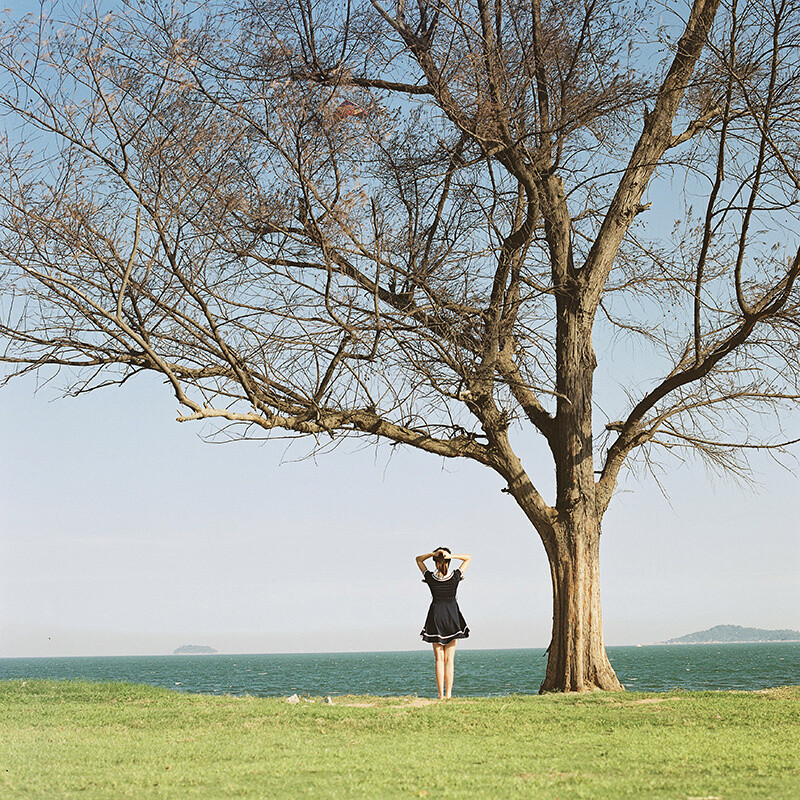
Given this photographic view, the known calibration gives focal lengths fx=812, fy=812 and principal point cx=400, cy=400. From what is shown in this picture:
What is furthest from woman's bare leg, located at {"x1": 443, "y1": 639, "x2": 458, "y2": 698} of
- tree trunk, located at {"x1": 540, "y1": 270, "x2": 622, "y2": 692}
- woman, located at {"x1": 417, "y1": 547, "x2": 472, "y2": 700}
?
tree trunk, located at {"x1": 540, "y1": 270, "x2": 622, "y2": 692}

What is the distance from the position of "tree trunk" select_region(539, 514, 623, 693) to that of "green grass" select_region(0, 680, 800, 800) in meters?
0.96

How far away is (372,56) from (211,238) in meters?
3.01

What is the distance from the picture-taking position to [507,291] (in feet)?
37.8

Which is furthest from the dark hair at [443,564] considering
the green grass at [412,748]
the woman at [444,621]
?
the green grass at [412,748]

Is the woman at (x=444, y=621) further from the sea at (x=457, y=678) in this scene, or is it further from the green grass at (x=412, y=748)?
the sea at (x=457, y=678)

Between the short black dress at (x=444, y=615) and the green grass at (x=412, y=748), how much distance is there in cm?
80

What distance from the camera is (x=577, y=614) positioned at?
34.5ft

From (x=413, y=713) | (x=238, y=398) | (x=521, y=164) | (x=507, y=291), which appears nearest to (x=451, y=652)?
(x=413, y=713)

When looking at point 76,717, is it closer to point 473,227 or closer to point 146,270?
point 146,270

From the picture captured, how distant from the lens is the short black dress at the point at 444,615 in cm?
963

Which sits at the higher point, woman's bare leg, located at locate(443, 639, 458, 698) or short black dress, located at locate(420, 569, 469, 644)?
short black dress, located at locate(420, 569, 469, 644)

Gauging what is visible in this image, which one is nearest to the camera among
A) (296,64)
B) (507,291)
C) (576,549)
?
(296,64)

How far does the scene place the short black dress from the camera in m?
9.63

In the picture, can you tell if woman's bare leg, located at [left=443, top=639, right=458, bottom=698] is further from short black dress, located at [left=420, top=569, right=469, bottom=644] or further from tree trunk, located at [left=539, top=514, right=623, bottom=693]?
tree trunk, located at [left=539, top=514, right=623, bottom=693]
